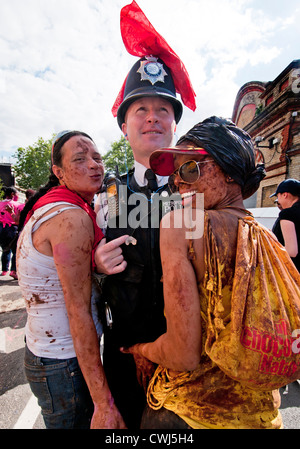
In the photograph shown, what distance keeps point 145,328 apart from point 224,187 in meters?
0.96

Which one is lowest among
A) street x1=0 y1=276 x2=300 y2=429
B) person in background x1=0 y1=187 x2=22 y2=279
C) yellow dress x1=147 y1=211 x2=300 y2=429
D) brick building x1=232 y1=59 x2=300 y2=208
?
street x1=0 y1=276 x2=300 y2=429

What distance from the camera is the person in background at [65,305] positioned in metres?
1.15

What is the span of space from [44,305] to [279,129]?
46.0 feet

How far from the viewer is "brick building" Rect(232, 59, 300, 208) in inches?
411

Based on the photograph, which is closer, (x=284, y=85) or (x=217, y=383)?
(x=217, y=383)

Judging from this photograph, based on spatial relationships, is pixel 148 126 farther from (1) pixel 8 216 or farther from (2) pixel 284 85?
(2) pixel 284 85

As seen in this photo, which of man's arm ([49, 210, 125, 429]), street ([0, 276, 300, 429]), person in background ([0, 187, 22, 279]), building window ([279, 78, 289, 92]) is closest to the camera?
man's arm ([49, 210, 125, 429])

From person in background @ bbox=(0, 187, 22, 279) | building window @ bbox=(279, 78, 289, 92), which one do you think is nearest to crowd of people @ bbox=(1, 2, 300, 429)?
person in background @ bbox=(0, 187, 22, 279)

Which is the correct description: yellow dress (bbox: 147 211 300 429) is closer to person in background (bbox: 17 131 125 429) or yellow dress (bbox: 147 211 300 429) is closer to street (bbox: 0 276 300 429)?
person in background (bbox: 17 131 125 429)

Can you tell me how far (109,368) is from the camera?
146 cm

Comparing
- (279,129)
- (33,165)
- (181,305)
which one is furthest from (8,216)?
(33,165)

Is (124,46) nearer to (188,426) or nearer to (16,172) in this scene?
(188,426)

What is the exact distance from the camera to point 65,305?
49.7 inches

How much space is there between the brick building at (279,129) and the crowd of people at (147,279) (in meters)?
10.7
